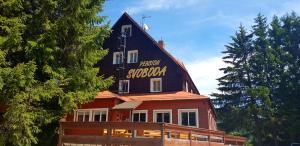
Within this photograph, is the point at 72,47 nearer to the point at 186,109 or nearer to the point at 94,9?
the point at 94,9

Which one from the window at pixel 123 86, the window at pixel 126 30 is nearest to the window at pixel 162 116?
the window at pixel 123 86

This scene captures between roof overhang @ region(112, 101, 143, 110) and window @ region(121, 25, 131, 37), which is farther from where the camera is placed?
window @ region(121, 25, 131, 37)

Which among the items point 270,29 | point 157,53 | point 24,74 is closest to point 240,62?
point 270,29

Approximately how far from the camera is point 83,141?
1197cm

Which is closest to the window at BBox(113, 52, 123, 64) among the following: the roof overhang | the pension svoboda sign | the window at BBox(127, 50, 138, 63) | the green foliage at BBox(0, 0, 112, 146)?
the window at BBox(127, 50, 138, 63)

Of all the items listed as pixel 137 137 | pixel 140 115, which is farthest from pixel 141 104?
pixel 137 137

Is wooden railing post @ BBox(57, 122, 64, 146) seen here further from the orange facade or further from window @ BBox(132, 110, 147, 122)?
window @ BBox(132, 110, 147, 122)

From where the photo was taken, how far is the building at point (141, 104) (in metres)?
11.9

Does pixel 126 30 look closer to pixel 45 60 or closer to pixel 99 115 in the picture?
pixel 99 115

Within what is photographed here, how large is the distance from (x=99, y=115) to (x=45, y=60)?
9.00 metres

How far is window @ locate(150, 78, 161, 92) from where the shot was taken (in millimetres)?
25219

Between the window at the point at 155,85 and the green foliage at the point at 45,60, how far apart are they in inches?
407

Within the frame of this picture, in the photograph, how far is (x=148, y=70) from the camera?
25844 millimetres

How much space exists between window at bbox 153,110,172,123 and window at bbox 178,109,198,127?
33.6 inches
